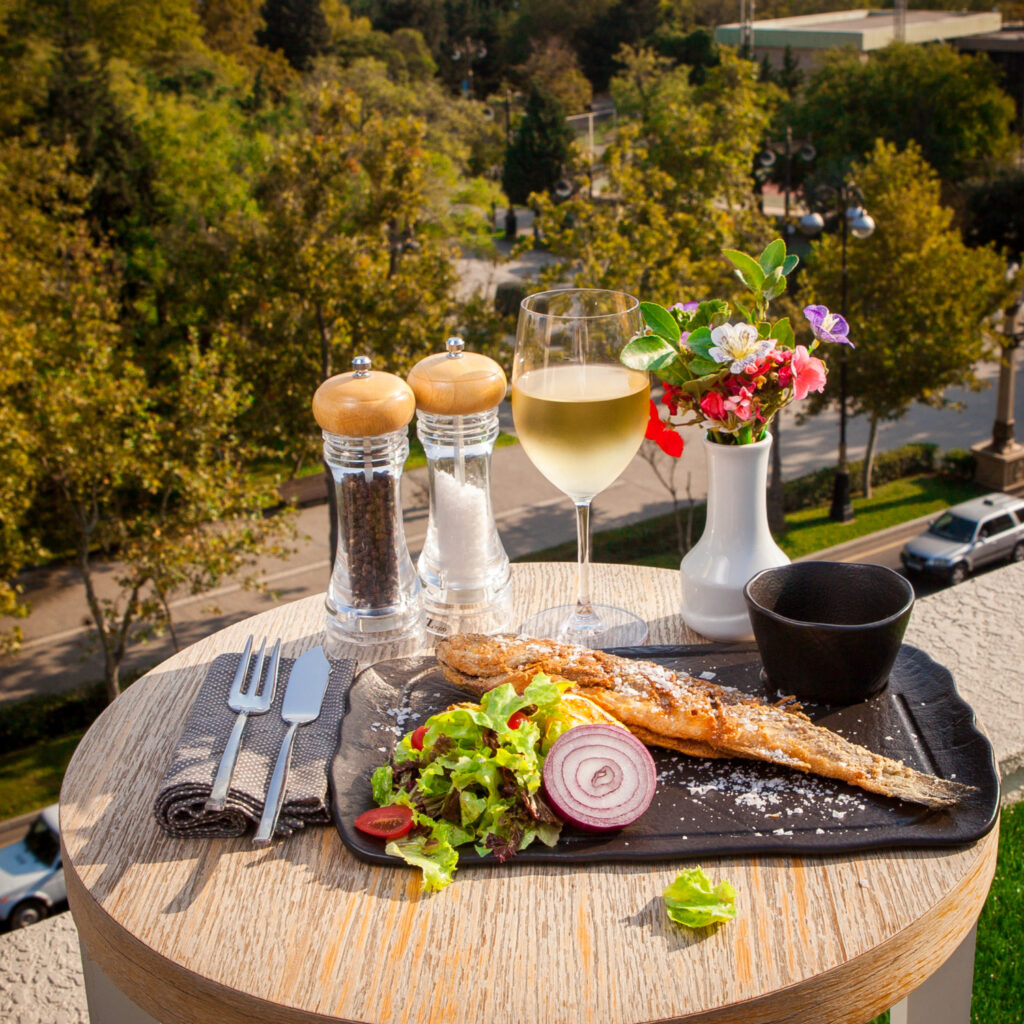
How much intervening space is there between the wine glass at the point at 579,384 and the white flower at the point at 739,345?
159 millimetres

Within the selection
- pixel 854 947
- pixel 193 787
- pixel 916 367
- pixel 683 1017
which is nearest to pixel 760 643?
pixel 854 947

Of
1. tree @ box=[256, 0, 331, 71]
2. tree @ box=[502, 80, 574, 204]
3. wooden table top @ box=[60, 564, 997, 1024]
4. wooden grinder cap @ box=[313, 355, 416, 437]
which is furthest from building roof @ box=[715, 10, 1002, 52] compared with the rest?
wooden table top @ box=[60, 564, 997, 1024]

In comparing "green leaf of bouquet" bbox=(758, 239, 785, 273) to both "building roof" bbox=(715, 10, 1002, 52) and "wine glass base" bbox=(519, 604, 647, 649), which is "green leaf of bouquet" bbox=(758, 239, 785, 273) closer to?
"wine glass base" bbox=(519, 604, 647, 649)

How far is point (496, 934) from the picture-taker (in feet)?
4.75

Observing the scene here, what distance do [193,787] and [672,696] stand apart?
2.52 ft

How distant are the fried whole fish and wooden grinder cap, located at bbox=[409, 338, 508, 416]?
51cm

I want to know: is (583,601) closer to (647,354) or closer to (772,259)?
(647,354)

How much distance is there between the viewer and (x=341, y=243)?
1362 centimetres

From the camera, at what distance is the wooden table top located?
4.43ft

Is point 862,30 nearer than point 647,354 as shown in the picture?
No

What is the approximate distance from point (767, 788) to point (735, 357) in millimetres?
792

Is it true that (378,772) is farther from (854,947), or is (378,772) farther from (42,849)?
(42,849)

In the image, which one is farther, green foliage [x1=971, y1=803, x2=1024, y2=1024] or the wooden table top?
green foliage [x1=971, y1=803, x2=1024, y2=1024]

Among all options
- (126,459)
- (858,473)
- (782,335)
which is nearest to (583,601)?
(782,335)
